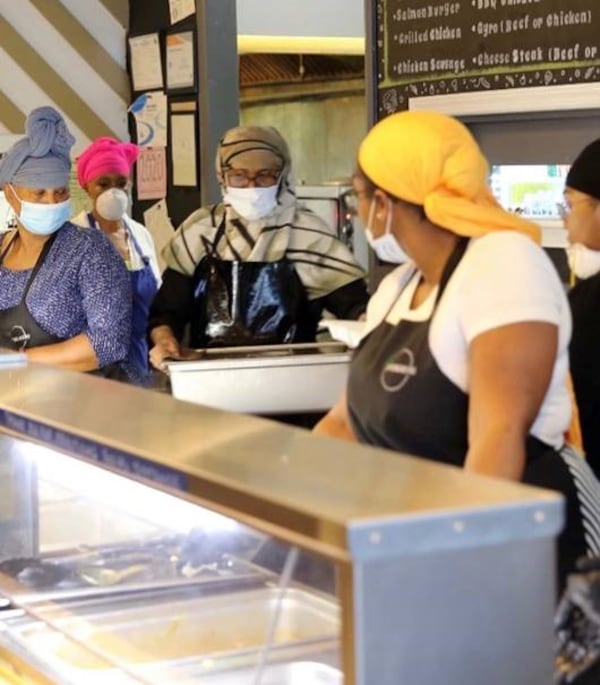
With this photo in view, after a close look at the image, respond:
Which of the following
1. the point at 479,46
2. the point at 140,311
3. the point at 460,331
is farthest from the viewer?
the point at 479,46

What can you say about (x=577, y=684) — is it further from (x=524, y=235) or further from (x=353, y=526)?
(x=524, y=235)

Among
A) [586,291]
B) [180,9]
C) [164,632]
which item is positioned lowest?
[164,632]

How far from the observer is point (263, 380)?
2994 millimetres

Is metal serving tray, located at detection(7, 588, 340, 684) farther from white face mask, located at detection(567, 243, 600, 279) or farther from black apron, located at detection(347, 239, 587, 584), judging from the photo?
white face mask, located at detection(567, 243, 600, 279)

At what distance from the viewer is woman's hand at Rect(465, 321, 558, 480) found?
1848 mm

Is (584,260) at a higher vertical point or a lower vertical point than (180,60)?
lower

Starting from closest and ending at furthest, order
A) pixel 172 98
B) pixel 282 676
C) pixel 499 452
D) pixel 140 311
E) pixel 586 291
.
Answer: pixel 282 676, pixel 499 452, pixel 586 291, pixel 140 311, pixel 172 98

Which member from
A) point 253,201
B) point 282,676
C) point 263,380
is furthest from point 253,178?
point 282,676

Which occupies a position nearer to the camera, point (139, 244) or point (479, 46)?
point (479, 46)

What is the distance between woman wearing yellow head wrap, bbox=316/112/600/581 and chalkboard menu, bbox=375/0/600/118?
193 cm

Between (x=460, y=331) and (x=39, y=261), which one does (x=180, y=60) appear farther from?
(x=460, y=331)

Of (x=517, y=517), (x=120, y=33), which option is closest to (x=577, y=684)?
(x=517, y=517)

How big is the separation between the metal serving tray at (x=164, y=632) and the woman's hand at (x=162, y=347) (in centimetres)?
117

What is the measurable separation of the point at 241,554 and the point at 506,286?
50 cm
